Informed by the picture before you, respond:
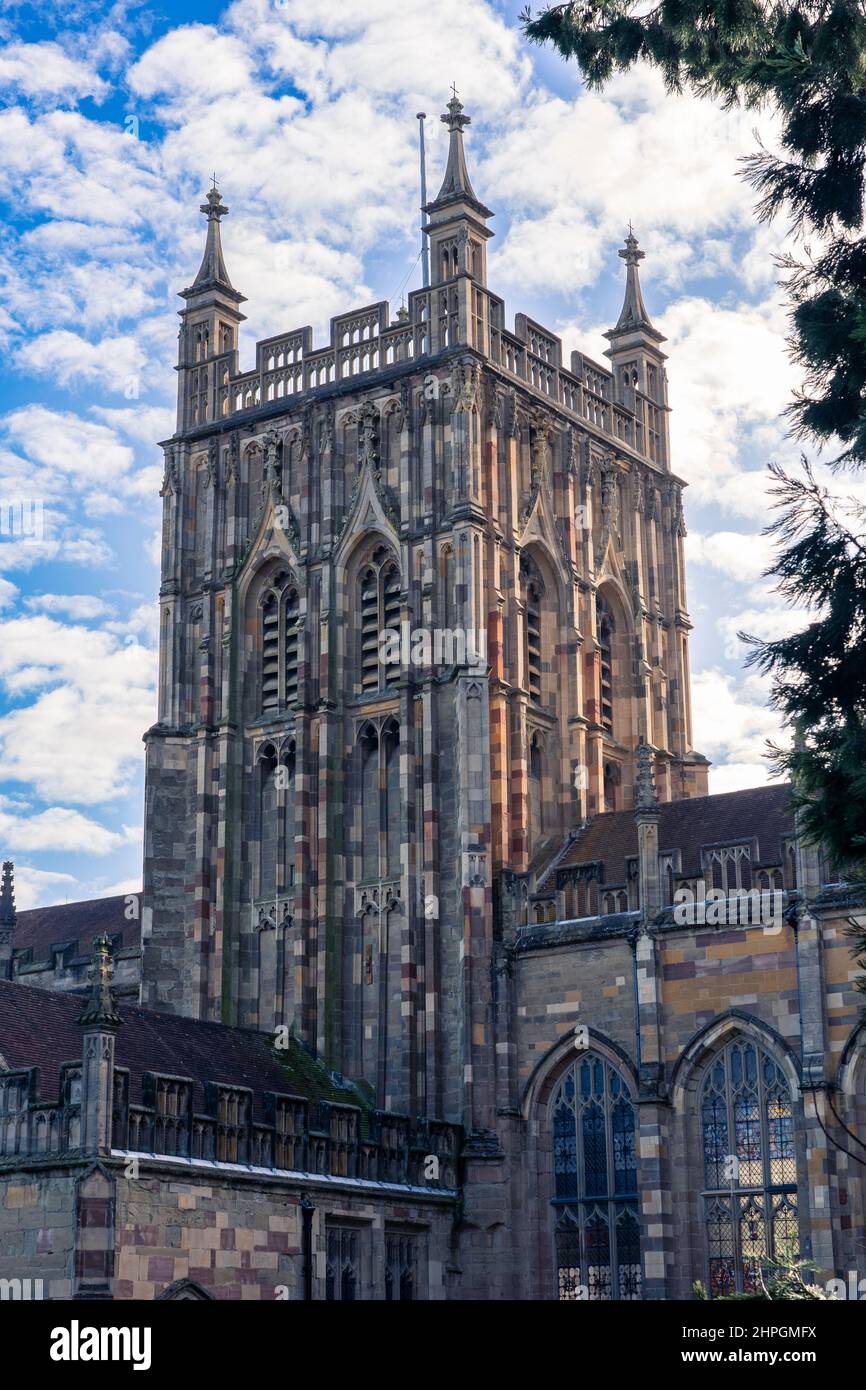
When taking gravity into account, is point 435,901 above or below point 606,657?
below

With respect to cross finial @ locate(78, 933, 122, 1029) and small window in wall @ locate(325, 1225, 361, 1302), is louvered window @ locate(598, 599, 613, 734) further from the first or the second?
cross finial @ locate(78, 933, 122, 1029)

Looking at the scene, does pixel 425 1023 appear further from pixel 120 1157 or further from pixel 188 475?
pixel 188 475

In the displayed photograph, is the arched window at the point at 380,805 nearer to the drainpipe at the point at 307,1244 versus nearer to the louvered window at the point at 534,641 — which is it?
the louvered window at the point at 534,641

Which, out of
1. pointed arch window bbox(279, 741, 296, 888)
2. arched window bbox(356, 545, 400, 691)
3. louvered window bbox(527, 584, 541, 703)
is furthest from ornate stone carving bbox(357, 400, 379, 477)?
pointed arch window bbox(279, 741, 296, 888)

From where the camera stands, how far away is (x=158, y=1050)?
117 feet

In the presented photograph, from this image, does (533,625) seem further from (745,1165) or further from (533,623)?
(745,1165)

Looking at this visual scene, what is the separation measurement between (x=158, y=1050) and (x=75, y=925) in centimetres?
2058

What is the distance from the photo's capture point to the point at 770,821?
4075 cm

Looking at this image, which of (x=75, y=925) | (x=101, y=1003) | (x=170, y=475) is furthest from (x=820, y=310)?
(x=75, y=925)

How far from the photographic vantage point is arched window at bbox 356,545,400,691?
146ft

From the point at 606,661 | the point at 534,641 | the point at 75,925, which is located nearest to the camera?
the point at 534,641

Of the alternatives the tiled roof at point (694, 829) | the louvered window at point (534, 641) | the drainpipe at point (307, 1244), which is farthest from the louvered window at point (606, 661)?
the drainpipe at point (307, 1244)

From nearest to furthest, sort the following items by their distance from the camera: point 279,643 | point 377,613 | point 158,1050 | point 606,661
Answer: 1. point 158,1050
2. point 377,613
3. point 279,643
4. point 606,661
